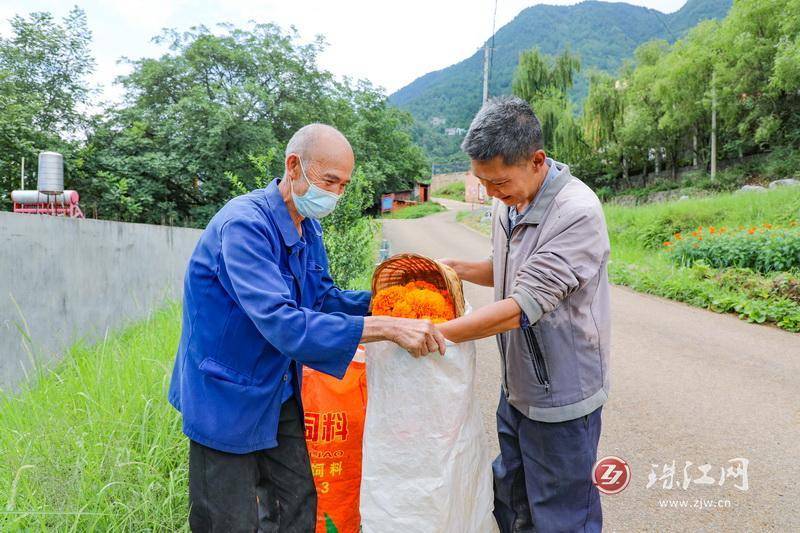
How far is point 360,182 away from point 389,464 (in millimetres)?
6907

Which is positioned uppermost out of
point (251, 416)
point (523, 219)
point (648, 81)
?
point (648, 81)

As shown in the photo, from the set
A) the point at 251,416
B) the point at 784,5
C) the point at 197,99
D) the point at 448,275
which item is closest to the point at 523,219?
the point at 448,275

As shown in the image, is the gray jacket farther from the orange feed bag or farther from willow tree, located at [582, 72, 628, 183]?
willow tree, located at [582, 72, 628, 183]

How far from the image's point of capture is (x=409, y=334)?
1.85 metres

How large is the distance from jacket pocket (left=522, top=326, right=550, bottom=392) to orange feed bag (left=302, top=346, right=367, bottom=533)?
33.0 inches

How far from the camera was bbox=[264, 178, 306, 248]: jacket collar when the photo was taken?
197 centimetres

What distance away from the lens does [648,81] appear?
92.0 ft

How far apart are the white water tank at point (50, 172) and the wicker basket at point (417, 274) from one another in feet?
28.4

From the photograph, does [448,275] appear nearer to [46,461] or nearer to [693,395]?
[46,461]

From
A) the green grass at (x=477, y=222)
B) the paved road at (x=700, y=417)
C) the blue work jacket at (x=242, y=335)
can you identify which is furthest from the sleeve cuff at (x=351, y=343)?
the green grass at (x=477, y=222)

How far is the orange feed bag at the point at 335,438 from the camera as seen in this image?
7.58 ft

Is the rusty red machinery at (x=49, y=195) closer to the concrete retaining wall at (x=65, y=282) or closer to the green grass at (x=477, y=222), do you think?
the concrete retaining wall at (x=65, y=282)

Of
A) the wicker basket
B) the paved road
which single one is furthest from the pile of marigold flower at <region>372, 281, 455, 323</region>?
the paved road

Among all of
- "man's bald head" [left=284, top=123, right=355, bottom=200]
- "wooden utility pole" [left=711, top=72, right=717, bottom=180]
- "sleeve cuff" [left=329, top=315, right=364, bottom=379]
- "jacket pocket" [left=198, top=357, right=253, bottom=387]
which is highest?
"wooden utility pole" [left=711, top=72, right=717, bottom=180]
